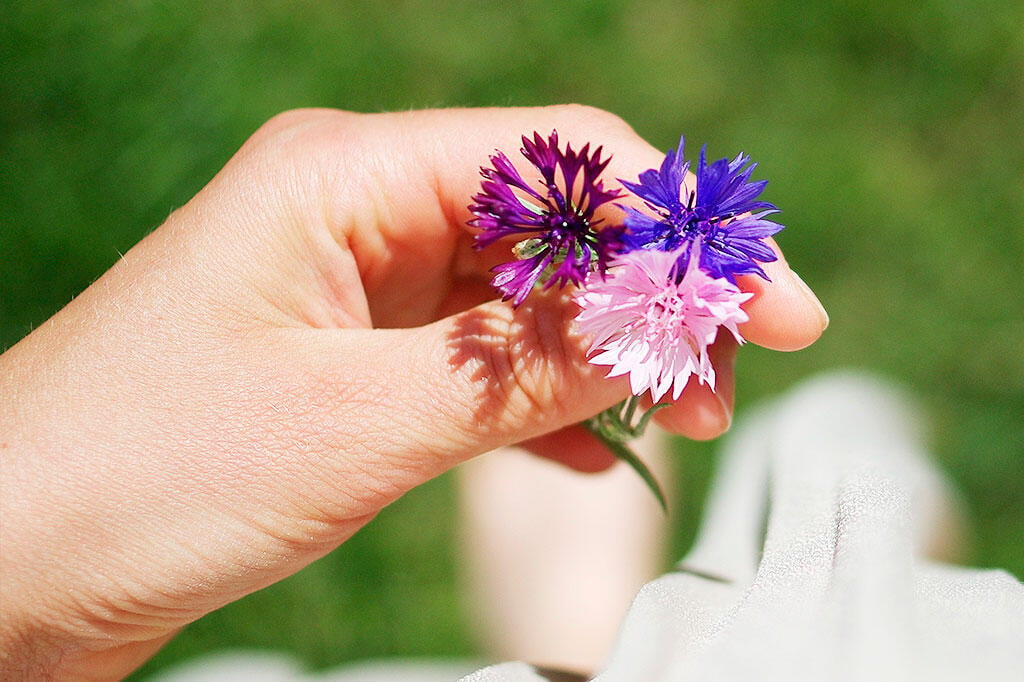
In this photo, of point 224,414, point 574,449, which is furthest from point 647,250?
point 574,449

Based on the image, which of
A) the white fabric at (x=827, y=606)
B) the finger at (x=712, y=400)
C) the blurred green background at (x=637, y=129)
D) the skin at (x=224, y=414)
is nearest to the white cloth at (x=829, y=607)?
the white fabric at (x=827, y=606)

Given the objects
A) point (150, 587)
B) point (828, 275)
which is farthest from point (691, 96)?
point (150, 587)

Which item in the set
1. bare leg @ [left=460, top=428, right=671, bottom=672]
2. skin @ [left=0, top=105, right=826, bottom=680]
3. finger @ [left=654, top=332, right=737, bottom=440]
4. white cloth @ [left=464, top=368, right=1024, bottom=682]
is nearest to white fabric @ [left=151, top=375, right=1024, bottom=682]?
white cloth @ [left=464, top=368, right=1024, bottom=682]

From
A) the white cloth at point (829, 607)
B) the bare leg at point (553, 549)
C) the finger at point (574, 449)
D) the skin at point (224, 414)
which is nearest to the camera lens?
the white cloth at point (829, 607)

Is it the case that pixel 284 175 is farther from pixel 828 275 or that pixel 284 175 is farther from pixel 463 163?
pixel 828 275

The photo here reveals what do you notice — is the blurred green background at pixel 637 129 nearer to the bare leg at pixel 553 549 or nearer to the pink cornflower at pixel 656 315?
the bare leg at pixel 553 549
